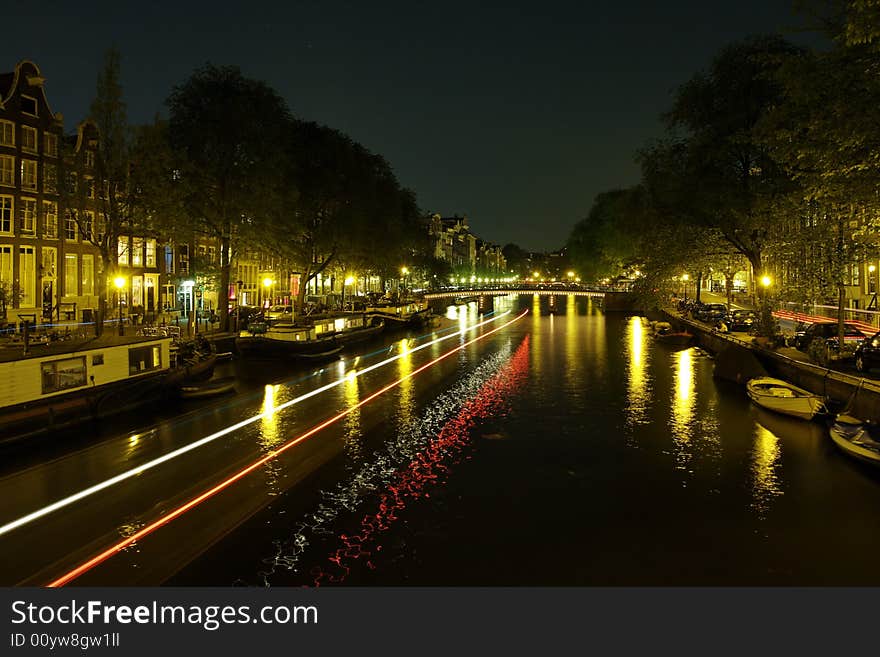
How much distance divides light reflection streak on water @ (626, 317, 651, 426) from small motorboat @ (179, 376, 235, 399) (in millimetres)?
19497

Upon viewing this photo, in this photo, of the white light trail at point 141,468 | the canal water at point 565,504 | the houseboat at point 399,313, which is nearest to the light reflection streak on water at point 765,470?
the canal water at point 565,504

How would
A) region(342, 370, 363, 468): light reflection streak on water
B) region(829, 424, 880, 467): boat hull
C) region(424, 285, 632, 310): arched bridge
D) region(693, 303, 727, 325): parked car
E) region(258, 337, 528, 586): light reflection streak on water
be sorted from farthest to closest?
1. region(424, 285, 632, 310): arched bridge
2. region(693, 303, 727, 325): parked car
3. region(342, 370, 363, 468): light reflection streak on water
4. region(829, 424, 880, 467): boat hull
5. region(258, 337, 528, 586): light reflection streak on water

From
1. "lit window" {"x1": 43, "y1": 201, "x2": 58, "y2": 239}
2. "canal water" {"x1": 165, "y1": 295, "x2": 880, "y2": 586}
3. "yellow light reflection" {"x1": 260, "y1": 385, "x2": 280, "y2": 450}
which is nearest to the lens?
"canal water" {"x1": 165, "y1": 295, "x2": 880, "y2": 586}

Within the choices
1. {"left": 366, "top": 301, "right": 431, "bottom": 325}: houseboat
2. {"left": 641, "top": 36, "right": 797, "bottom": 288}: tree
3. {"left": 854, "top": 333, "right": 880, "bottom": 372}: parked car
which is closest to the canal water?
{"left": 854, "top": 333, "right": 880, "bottom": 372}: parked car

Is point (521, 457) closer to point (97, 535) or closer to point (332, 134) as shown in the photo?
point (97, 535)

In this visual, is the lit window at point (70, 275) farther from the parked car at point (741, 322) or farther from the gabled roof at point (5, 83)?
the parked car at point (741, 322)

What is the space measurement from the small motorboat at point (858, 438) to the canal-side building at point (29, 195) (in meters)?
46.1

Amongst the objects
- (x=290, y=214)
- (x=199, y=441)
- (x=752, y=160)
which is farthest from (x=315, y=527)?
(x=290, y=214)

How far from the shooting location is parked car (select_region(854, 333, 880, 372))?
92.6 ft

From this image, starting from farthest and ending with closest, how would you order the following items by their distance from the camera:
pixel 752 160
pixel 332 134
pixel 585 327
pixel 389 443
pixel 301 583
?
pixel 585 327 < pixel 332 134 < pixel 752 160 < pixel 389 443 < pixel 301 583

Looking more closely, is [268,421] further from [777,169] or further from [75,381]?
[777,169]

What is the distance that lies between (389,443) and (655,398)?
632 inches

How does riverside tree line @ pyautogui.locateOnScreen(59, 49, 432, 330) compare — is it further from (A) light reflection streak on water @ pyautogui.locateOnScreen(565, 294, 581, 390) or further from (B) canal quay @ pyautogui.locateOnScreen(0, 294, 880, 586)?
(A) light reflection streak on water @ pyautogui.locateOnScreen(565, 294, 581, 390)

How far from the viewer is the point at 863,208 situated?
23.4 m
